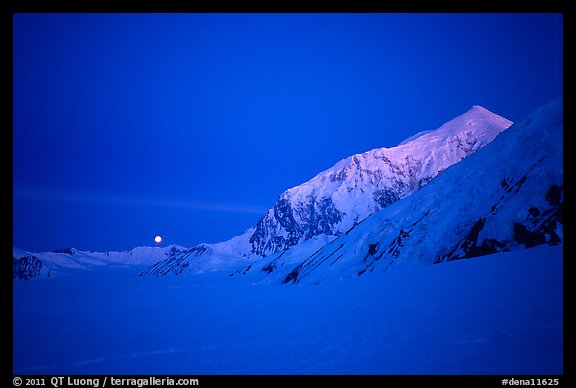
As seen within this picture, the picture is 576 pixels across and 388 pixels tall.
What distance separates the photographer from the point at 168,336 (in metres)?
17.4

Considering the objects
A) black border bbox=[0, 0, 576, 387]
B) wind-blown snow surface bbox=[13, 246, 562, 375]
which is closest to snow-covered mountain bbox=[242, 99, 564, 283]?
wind-blown snow surface bbox=[13, 246, 562, 375]

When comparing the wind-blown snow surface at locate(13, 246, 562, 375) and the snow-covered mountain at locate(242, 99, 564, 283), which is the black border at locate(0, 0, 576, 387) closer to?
the wind-blown snow surface at locate(13, 246, 562, 375)

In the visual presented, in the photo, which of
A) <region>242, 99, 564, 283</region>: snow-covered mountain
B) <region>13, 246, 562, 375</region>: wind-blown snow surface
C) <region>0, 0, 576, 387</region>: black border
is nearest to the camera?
<region>0, 0, 576, 387</region>: black border

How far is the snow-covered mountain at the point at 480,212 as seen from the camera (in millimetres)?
34194

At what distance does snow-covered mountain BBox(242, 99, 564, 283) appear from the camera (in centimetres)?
3419

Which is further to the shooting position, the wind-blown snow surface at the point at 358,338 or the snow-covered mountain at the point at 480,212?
the snow-covered mountain at the point at 480,212
